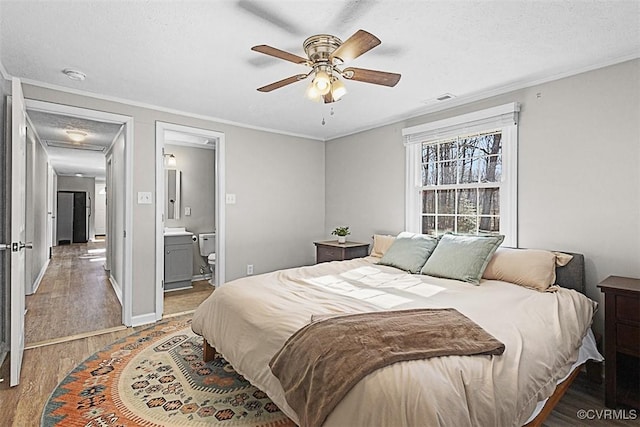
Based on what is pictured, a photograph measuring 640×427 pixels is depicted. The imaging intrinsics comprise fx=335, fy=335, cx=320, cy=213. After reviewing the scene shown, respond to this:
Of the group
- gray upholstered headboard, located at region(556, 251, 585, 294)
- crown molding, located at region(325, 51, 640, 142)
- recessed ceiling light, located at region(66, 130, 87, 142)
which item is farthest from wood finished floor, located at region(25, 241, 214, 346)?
gray upholstered headboard, located at region(556, 251, 585, 294)

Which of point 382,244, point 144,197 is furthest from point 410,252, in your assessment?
point 144,197

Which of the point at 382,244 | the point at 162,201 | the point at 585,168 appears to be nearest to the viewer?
the point at 585,168

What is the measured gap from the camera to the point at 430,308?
1955mm

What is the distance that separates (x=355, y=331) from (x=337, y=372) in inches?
9.1

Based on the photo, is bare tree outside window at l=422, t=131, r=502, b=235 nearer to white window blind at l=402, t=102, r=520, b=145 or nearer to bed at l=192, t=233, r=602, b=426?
white window blind at l=402, t=102, r=520, b=145

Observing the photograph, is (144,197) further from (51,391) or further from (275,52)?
(275,52)

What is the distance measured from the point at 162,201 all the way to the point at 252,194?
1.18m

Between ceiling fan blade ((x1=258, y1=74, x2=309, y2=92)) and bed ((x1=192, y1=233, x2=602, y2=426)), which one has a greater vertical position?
ceiling fan blade ((x1=258, y1=74, x2=309, y2=92))

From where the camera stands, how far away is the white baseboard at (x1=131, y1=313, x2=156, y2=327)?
3.54m

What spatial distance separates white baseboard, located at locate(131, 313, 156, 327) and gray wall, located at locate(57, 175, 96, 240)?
10875 mm

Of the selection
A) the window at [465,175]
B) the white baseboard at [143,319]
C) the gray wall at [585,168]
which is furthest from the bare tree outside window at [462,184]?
the white baseboard at [143,319]

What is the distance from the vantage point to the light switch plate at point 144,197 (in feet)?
11.8

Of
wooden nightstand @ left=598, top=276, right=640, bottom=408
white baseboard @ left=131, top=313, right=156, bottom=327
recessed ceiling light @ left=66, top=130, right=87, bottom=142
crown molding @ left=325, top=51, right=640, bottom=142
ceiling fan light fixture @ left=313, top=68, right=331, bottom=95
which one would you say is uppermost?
crown molding @ left=325, top=51, right=640, bottom=142

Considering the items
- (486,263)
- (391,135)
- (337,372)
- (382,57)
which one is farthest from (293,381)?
(391,135)
